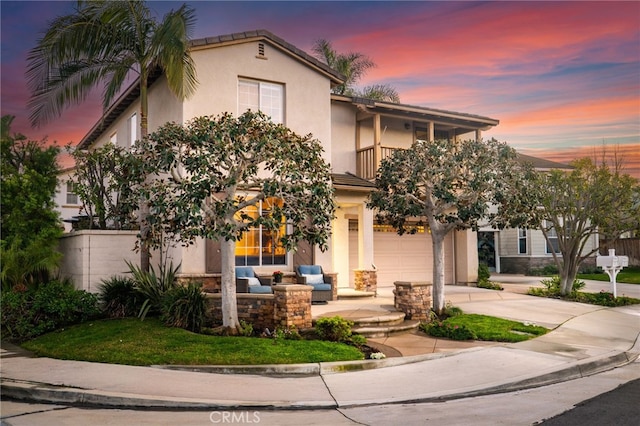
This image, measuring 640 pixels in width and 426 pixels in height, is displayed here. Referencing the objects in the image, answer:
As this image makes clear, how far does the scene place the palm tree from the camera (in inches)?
522

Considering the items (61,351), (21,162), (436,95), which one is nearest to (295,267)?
(61,351)

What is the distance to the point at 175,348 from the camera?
9.62 meters

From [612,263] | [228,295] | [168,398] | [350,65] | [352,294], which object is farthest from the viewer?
[350,65]

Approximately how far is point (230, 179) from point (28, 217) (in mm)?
7070

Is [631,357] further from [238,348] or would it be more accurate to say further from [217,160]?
[217,160]

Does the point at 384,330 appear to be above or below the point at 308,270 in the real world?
below

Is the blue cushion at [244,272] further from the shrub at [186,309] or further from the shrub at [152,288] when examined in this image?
the shrub at [186,309]

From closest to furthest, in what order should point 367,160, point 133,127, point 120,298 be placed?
point 120,298
point 133,127
point 367,160

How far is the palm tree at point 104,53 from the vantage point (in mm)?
13262

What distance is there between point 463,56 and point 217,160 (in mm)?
11269

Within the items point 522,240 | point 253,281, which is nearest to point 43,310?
point 253,281

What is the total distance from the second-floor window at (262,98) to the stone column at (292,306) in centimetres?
650

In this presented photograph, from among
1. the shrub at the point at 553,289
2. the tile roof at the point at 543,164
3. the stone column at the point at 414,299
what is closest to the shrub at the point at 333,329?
the stone column at the point at 414,299

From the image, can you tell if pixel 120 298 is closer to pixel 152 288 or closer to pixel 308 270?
pixel 152 288
